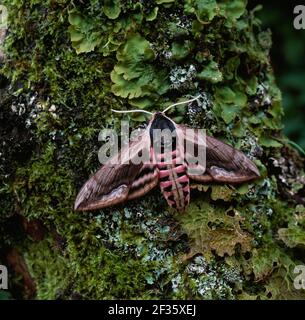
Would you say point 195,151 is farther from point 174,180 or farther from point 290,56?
point 290,56

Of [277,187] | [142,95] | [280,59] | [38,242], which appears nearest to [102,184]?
[142,95]

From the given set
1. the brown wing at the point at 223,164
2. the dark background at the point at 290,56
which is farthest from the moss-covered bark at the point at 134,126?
the dark background at the point at 290,56

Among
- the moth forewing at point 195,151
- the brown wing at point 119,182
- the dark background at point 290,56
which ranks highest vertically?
the dark background at point 290,56

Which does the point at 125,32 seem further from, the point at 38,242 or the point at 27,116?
the point at 38,242

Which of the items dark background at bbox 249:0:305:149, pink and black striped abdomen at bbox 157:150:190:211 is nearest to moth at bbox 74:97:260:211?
pink and black striped abdomen at bbox 157:150:190:211

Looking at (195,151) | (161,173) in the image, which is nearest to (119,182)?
(161,173)

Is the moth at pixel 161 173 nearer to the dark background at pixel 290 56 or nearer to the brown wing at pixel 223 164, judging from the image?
the brown wing at pixel 223 164
